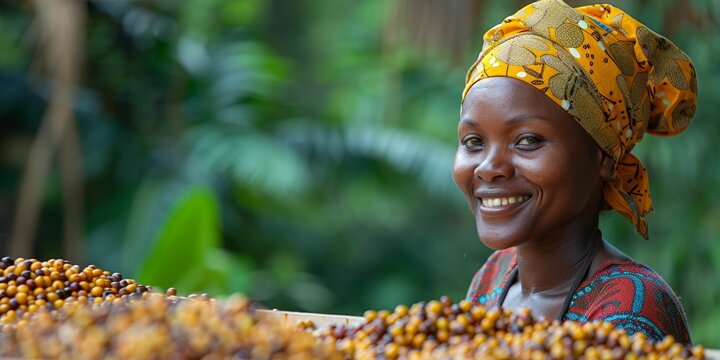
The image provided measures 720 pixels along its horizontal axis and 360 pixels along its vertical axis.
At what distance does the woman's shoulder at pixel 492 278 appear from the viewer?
105 inches

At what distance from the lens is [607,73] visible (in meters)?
2.40

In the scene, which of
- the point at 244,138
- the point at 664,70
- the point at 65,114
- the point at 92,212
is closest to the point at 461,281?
the point at 244,138

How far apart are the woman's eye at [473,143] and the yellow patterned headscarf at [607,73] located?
0.15 m

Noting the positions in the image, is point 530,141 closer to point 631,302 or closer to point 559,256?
point 559,256

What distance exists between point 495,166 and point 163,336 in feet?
3.53

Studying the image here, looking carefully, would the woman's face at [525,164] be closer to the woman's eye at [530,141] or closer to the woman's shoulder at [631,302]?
the woman's eye at [530,141]

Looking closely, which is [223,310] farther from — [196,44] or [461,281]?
[461,281]

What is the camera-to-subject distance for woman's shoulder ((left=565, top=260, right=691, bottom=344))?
7.10 feet

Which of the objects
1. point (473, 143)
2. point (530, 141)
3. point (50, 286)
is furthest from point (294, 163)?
point (50, 286)

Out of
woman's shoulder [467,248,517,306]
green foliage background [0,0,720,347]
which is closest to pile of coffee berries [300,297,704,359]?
woman's shoulder [467,248,517,306]

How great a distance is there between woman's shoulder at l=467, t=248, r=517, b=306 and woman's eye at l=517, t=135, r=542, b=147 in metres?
0.42

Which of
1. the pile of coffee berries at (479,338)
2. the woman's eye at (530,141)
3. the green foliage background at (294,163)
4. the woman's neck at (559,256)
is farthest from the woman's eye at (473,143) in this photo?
the green foliage background at (294,163)

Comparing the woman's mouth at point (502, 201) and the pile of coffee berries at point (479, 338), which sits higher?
the woman's mouth at point (502, 201)

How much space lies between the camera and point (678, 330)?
2264 millimetres
